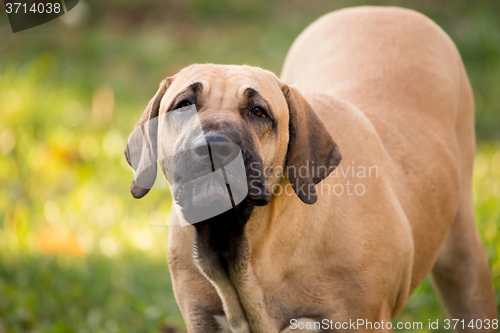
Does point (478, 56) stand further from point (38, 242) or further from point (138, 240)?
point (38, 242)

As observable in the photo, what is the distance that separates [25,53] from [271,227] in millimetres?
6222

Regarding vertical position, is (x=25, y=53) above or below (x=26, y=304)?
above

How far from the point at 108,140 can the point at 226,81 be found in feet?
11.7

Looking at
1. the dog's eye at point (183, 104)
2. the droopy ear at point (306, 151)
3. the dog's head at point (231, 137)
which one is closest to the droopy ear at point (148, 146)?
the dog's head at point (231, 137)

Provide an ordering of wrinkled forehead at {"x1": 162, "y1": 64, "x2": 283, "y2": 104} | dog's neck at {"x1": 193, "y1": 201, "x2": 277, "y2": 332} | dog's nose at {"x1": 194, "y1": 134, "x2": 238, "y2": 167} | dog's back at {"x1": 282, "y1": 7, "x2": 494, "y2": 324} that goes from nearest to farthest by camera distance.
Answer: dog's nose at {"x1": 194, "y1": 134, "x2": 238, "y2": 167}
wrinkled forehead at {"x1": 162, "y1": 64, "x2": 283, "y2": 104}
dog's neck at {"x1": 193, "y1": 201, "x2": 277, "y2": 332}
dog's back at {"x1": 282, "y1": 7, "x2": 494, "y2": 324}

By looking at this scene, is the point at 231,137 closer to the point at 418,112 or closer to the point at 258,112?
the point at 258,112

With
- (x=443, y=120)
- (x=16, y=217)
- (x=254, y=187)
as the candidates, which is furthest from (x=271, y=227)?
(x=16, y=217)

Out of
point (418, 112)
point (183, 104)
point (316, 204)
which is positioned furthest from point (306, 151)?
point (418, 112)

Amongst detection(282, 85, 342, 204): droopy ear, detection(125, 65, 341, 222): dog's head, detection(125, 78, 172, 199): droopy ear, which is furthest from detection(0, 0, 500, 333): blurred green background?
detection(282, 85, 342, 204): droopy ear

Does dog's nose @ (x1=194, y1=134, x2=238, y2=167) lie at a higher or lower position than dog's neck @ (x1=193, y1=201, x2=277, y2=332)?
higher

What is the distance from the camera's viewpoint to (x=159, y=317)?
3824 millimetres
